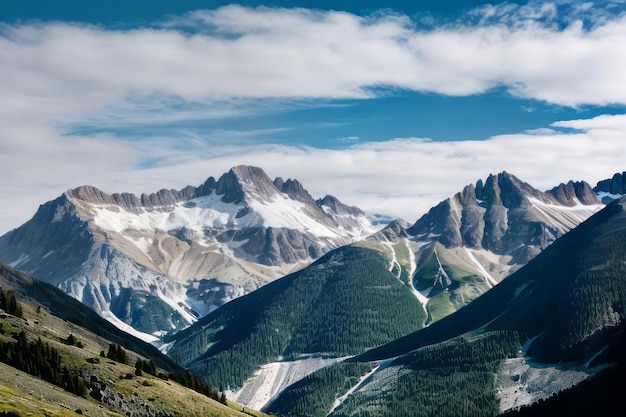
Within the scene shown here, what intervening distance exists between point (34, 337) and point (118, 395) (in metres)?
33.0

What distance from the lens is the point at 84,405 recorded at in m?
160

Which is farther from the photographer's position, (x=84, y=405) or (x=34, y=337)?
(x=34, y=337)

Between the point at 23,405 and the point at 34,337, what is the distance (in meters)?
68.1

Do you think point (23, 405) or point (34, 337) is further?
point (34, 337)

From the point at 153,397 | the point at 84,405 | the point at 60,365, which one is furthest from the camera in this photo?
the point at 153,397

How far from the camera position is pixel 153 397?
191625mm

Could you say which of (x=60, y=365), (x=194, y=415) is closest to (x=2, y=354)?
(x=60, y=365)

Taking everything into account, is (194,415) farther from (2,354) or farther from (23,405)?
(23,405)

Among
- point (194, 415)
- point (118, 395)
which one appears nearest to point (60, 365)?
point (118, 395)

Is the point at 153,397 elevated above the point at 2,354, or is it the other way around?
the point at 2,354

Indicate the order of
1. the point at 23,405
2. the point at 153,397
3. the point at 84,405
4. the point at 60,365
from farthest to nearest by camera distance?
the point at 153,397
the point at 60,365
the point at 84,405
the point at 23,405

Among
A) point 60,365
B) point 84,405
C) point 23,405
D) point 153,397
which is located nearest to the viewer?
point 23,405

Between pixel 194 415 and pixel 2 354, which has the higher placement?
pixel 2 354

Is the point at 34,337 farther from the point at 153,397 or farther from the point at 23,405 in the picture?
the point at 23,405
